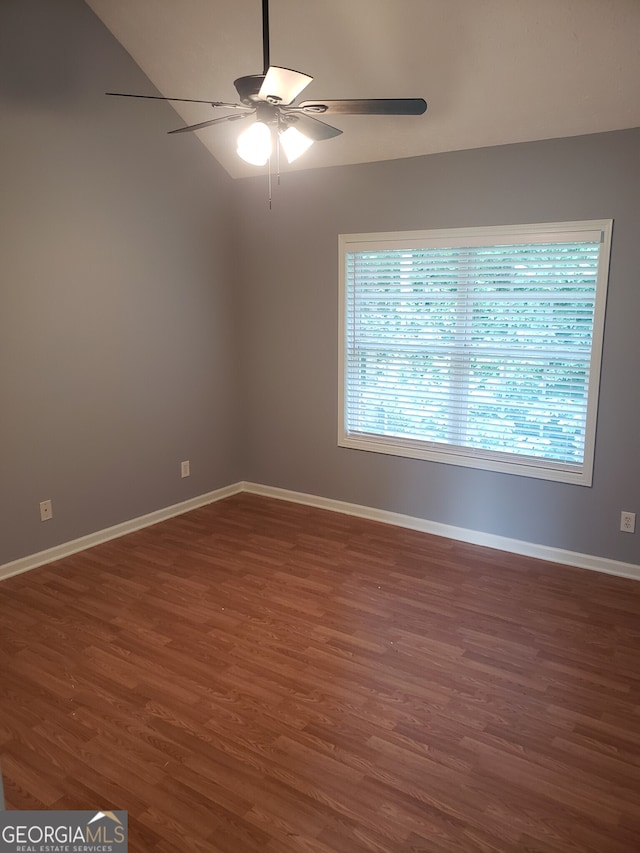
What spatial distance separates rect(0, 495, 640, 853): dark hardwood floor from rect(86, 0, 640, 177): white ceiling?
2528mm

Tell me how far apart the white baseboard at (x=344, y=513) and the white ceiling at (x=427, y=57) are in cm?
238

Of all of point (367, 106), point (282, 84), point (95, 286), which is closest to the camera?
point (282, 84)

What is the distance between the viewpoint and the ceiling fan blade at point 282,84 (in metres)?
2.15

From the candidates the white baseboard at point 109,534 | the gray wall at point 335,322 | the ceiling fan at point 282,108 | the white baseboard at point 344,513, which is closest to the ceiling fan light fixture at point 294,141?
the ceiling fan at point 282,108

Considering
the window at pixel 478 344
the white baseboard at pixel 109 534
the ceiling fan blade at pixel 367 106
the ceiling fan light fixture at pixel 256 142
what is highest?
the ceiling fan blade at pixel 367 106

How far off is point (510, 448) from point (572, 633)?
1.20 metres

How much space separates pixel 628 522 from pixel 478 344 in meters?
1.35

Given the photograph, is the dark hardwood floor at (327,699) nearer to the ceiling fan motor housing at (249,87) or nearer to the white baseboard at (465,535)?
the white baseboard at (465,535)

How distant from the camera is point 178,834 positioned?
6.15 feet

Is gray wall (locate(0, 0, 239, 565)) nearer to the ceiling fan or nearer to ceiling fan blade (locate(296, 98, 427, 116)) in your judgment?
the ceiling fan

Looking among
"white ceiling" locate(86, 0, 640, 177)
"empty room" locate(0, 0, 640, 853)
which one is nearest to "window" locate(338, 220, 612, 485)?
"empty room" locate(0, 0, 640, 853)

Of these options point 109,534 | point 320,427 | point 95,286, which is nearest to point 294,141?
point 95,286

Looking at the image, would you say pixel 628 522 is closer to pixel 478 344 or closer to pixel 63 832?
pixel 478 344

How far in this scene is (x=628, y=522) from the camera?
3504 mm
